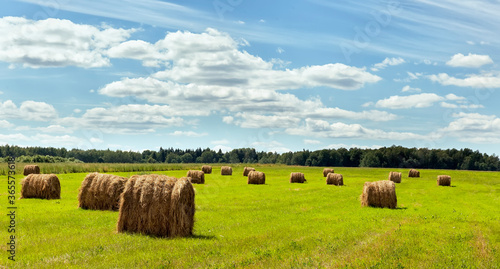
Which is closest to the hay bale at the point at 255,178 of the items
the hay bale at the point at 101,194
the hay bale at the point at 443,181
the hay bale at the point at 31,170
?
the hay bale at the point at 443,181

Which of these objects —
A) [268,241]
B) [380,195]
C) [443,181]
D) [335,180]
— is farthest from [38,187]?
[443,181]

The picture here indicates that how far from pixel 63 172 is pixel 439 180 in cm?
6185

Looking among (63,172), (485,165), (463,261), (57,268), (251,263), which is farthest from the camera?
(485,165)

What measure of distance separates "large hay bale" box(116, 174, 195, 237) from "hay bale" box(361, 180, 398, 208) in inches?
652

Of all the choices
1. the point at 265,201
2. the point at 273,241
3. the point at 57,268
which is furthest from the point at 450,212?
the point at 57,268

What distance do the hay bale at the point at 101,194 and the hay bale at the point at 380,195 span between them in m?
17.3

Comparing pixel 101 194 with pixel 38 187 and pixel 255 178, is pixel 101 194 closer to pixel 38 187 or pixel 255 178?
pixel 38 187

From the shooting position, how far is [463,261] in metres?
14.1

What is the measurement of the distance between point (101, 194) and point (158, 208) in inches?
375

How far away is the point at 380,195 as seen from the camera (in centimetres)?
2980

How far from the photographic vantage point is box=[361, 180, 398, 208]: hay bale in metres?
29.6

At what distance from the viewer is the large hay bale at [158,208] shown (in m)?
17.3

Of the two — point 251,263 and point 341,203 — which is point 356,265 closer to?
point 251,263

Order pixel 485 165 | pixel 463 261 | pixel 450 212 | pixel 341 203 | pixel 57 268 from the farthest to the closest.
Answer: pixel 485 165
pixel 341 203
pixel 450 212
pixel 463 261
pixel 57 268
